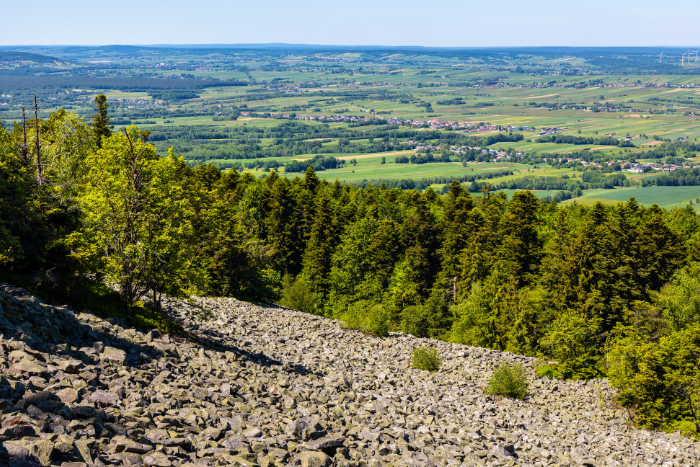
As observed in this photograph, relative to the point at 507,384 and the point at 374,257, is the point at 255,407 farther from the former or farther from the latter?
the point at 374,257

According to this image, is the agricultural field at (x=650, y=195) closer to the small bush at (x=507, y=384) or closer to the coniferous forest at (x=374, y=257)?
the coniferous forest at (x=374, y=257)

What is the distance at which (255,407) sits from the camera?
22562mm

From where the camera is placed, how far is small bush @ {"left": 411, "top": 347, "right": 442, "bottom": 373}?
41594 mm

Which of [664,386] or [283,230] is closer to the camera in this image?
[664,386]

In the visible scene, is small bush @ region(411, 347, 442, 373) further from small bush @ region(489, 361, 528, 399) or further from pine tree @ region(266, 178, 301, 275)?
pine tree @ region(266, 178, 301, 275)

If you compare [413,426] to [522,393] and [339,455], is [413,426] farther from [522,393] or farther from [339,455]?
[522,393]

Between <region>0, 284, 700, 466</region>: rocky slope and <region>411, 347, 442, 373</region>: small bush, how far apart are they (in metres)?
1.25

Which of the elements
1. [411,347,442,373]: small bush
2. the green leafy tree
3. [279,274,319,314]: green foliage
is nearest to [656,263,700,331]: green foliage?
[411,347,442,373]: small bush

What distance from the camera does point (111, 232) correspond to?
27.3m

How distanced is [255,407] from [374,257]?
60802 mm

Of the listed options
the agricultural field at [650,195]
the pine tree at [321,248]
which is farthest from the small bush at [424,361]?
the agricultural field at [650,195]

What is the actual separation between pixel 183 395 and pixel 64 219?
1305 centimetres

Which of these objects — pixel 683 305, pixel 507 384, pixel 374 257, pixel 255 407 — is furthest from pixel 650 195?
pixel 255 407

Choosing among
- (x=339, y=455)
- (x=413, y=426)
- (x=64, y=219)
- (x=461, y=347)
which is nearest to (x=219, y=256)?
(x=461, y=347)
